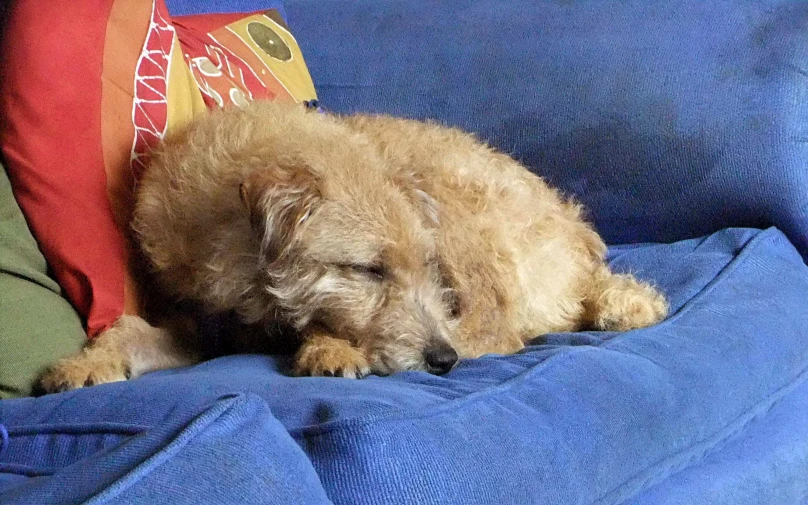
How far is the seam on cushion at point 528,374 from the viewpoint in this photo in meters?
1.41

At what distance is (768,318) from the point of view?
7.79 feet

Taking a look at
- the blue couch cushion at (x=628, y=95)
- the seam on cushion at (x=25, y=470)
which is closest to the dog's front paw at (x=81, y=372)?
the seam on cushion at (x=25, y=470)

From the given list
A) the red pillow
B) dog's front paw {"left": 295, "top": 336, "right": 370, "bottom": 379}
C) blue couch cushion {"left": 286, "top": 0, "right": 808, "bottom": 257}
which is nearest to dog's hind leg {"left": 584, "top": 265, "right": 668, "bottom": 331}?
blue couch cushion {"left": 286, "top": 0, "right": 808, "bottom": 257}

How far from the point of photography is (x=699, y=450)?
6.62 feet

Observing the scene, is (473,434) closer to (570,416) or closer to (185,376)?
(570,416)

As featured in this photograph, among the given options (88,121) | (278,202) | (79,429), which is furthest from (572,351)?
(88,121)

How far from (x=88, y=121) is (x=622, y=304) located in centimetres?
157

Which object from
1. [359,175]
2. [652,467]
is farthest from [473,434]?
[359,175]

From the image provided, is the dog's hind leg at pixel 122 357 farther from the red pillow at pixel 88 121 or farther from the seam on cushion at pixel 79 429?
the seam on cushion at pixel 79 429

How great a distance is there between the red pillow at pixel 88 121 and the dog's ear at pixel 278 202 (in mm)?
452

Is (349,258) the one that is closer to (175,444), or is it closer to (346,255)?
(346,255)

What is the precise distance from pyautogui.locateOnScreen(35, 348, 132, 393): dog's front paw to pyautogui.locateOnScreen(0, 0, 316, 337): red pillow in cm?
17

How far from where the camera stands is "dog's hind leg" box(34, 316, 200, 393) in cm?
199

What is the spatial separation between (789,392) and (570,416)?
101 cm
